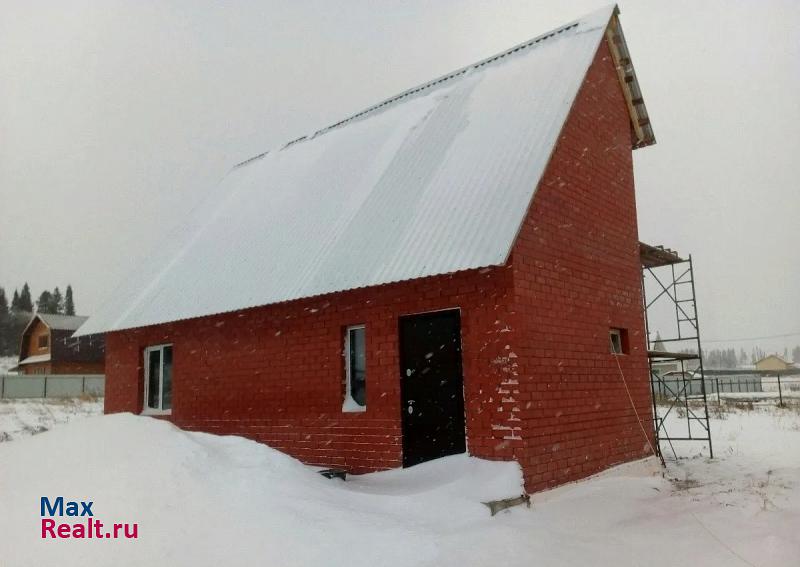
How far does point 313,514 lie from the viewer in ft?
17.8

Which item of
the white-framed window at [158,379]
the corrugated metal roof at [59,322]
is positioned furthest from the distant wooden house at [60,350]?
the white-framed window at [158,379]

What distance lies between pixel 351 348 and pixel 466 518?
3767mm

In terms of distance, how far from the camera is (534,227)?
26.3ft

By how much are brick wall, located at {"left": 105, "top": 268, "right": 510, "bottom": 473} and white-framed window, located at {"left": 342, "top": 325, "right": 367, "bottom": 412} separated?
119 mm

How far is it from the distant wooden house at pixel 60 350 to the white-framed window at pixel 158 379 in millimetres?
29510

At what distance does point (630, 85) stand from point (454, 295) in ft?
19.9

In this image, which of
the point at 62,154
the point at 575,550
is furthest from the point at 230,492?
the point at 62,154

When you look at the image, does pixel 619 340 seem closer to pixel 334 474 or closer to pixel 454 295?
pixel 454 295

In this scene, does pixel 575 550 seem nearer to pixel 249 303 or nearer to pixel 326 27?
pixel 249 303

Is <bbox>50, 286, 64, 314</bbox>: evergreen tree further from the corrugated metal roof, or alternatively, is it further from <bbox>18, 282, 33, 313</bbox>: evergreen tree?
the corrugated metal roof

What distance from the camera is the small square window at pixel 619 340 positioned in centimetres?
989

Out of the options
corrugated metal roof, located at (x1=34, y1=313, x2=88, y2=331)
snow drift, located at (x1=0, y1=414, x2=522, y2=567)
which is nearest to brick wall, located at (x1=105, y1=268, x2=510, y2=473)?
snow drift, located at (x1=0, y1=414, x2=522, y2=567)

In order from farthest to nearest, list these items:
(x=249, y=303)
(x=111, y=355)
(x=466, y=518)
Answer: (x=111, y=355)
(x=249, y=303)
(x=466, y=518)

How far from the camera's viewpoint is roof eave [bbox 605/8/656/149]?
10.5 metres
